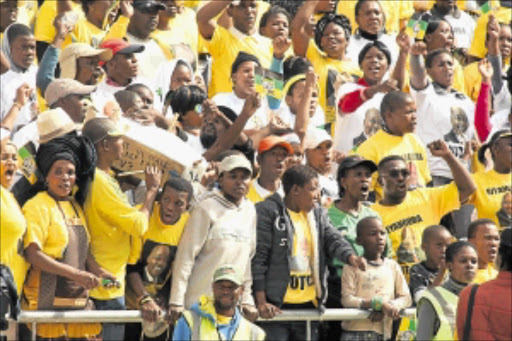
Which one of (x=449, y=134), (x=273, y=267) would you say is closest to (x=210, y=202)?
(x=273, y=267)

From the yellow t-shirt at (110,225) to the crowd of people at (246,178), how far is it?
17 mm

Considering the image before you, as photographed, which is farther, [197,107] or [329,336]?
[197,107]

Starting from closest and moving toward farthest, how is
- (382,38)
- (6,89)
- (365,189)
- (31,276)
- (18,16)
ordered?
(31,276) < (365,189) < (6,89) < (18,16) < (382,38)

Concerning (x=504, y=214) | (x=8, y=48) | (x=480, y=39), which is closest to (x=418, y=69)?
(x=504, y=214)

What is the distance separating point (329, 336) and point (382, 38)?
4927 mm

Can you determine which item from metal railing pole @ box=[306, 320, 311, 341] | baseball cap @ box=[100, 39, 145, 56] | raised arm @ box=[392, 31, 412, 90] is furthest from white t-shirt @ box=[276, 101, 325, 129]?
metal railing pole @ box=[306, 320, 311, 341]

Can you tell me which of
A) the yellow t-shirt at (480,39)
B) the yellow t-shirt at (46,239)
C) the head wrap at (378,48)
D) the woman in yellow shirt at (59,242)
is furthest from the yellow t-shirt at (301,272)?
the yellow t-shirt at (480,39)

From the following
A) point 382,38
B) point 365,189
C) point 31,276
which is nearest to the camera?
point 31,276

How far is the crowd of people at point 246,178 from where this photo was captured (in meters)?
9.71

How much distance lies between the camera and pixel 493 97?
49.5 ft

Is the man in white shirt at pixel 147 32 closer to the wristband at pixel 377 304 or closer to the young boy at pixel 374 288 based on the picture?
the young boy at pixel 374 288

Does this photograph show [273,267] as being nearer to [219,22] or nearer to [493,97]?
[219,22]

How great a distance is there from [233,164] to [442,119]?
12.4ft

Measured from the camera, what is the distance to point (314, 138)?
12117 mm
